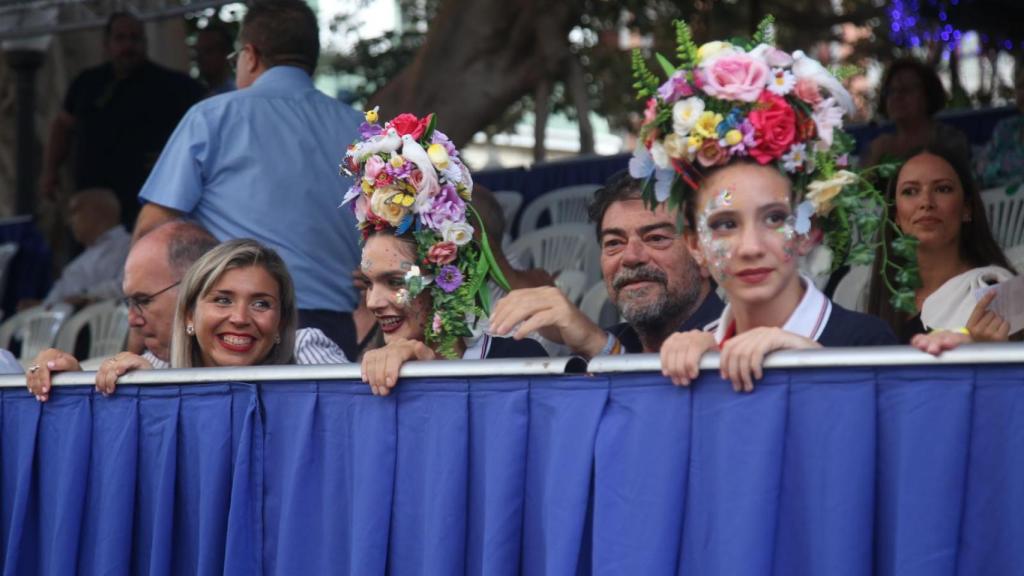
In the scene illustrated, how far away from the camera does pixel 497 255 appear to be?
5148 mm

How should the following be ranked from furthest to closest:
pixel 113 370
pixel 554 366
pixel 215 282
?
pixel 215 282, pixel 113 370, pixel 554 366

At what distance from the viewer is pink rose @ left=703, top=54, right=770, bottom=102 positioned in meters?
3.44

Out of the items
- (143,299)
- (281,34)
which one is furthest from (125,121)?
(143,299)

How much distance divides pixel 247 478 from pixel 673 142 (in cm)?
135

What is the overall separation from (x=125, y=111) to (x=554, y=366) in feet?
22.0

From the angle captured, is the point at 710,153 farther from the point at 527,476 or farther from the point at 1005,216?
the point at 1005,216

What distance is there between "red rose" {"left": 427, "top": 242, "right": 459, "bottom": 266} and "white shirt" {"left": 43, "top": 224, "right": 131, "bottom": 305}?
19.1 ft

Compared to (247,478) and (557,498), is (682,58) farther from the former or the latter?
(247,478)

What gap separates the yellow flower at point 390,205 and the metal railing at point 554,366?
2.02 feet

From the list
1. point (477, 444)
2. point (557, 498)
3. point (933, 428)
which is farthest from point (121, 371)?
point (933, 428)

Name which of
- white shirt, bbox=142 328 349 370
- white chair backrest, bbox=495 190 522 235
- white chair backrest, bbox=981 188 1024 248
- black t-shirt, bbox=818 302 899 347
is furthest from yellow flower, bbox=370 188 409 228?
white chair backrest, bbox=495 190 522 235

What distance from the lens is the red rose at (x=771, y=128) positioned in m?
Result: 3.42

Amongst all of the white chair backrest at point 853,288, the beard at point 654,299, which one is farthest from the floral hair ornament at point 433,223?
the white chair backrest at point 853,288

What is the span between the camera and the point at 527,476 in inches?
138
